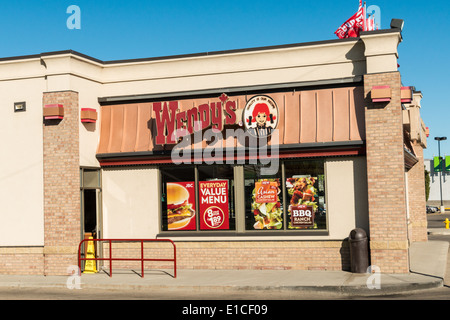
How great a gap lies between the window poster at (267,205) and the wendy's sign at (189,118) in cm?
218

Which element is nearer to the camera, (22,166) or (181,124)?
(181,124)

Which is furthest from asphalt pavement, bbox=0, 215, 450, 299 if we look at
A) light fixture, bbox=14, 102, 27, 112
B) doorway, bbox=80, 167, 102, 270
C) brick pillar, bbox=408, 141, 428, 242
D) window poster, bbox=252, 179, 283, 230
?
brick pillar, bbox=408, 141, 428, 242

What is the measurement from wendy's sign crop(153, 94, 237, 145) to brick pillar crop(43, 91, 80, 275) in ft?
8.57

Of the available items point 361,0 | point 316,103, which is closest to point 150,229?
point 316,103

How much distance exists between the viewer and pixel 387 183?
15.9m

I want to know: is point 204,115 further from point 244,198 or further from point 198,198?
point 244,198

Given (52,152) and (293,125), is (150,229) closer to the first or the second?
(52,152)

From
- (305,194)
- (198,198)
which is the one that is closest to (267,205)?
(305,194)

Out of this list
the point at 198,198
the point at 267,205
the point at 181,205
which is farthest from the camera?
the point at 181,205

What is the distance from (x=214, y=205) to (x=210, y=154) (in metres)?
1.60

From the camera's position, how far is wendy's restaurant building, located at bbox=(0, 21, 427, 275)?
16.6m

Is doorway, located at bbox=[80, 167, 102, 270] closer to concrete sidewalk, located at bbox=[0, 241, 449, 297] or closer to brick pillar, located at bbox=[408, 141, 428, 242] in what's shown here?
concrete sidewalk, located at bbox=[0, 241, 449, 297]
